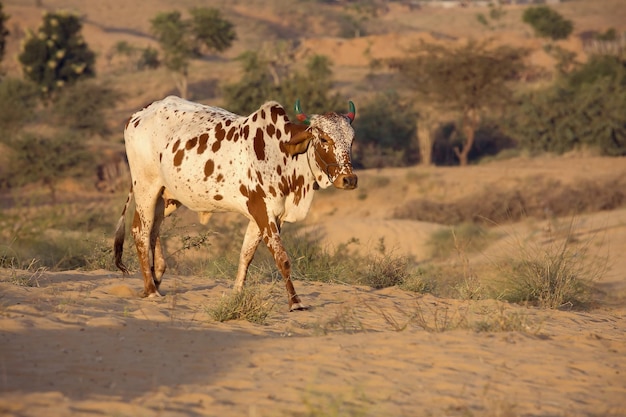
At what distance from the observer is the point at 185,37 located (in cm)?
5044

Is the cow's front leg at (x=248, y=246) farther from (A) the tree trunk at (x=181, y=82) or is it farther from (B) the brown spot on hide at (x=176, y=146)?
(A) the tree trunk at (x=181, y=82)

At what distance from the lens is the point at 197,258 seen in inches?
574

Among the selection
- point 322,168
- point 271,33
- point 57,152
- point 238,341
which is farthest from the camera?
point 271,33

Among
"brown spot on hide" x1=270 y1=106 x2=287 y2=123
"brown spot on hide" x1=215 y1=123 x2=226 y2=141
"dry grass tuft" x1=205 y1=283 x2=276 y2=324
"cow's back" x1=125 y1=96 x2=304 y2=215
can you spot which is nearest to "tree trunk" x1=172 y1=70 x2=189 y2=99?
"cow's back" x1=125 y1=96 x2=304 y2=215

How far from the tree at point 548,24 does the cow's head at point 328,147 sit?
2431 inches

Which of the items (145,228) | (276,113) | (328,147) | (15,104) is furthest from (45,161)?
(328,147)

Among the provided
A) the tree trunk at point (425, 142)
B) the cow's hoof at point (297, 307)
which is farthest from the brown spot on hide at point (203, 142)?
the tree trunk at point (425, 142)

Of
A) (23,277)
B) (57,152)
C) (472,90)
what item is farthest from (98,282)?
(472,90)

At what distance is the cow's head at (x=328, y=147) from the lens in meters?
8.36

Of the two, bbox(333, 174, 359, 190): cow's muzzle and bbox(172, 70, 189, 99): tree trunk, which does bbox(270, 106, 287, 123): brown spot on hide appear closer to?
bbox(333, 174, 359, 190): cow's muzzle

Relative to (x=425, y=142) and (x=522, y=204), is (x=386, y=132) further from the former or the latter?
(x=522, y=204)

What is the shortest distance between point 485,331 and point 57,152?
25681 millimetres

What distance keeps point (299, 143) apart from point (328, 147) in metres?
0.32

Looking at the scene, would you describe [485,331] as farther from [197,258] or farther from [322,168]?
[197,258]
